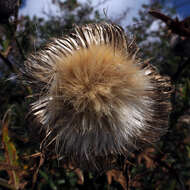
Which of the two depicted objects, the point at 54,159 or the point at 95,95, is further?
the point at 54,159

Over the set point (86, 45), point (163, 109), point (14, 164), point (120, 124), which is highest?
point (86, 45)

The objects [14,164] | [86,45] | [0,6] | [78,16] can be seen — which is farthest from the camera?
[78,16]

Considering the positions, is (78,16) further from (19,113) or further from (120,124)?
(120,124)

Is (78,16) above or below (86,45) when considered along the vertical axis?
above

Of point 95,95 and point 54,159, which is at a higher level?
point 95,95

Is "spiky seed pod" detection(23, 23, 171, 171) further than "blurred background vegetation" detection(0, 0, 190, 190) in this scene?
No

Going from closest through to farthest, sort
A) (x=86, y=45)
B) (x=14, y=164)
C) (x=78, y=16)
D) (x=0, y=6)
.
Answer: (x=86, y=45) → (x=14, y=164) → (x=0, y=6) → (x=78, y=16)

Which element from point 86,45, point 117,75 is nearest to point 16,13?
point 86,45

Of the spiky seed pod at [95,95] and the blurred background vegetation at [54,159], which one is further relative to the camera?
the blurred background vegetation at [54,159]
